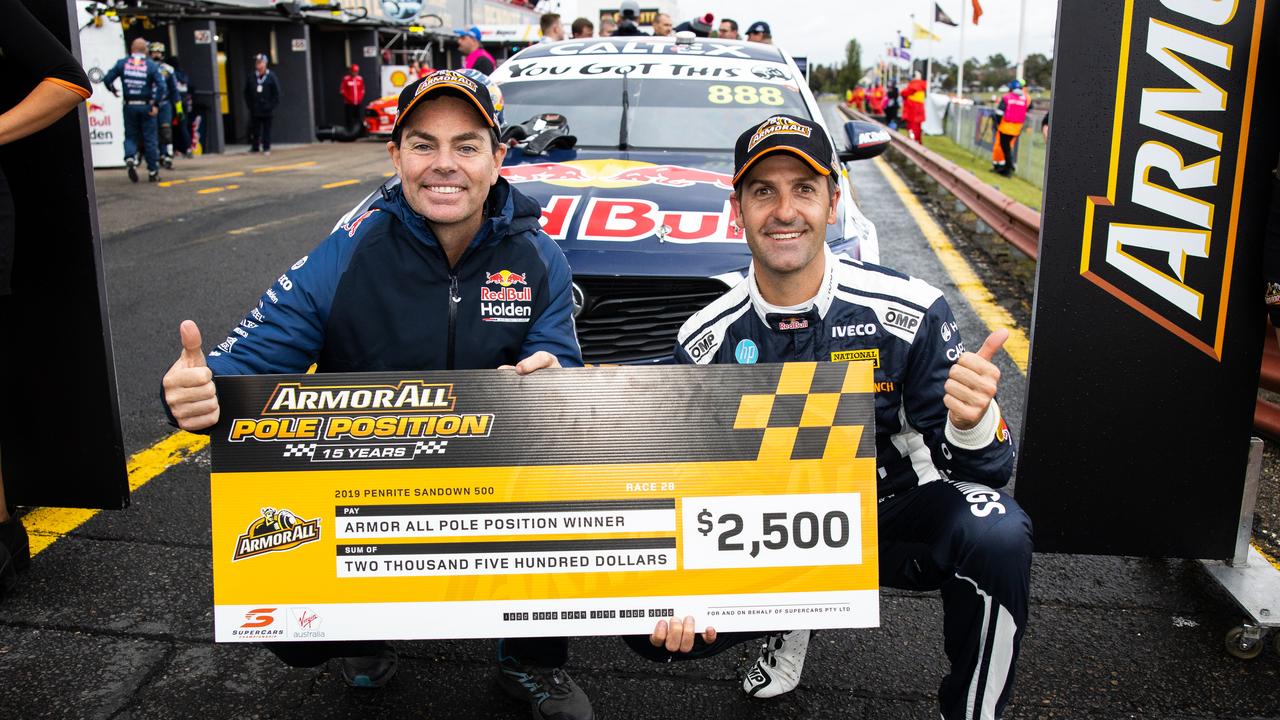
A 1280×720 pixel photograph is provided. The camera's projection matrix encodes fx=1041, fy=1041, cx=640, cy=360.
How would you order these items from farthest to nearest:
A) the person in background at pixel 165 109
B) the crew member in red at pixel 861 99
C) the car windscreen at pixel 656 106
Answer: the crew member in red at pixel 861 99 → the person in background at pixel 165 109 → the car windscreen at pixel 656 106

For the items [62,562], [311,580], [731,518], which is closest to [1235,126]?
[731,518]

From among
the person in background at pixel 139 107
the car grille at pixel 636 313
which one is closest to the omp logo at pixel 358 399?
the car grille at pixel 636 313

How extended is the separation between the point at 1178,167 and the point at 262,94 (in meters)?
21.1

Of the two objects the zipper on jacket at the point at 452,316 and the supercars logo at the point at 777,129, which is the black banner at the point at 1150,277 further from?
the zipper on jacket at the point at 452,316

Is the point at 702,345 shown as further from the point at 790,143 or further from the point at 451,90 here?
the point at 451,90

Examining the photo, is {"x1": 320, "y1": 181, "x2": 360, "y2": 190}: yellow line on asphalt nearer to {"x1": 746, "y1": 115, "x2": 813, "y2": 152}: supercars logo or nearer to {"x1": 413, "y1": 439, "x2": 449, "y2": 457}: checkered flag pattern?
{"x1": 746, "y1": 115, "x2": 813, "y2": 152}: supercars logo

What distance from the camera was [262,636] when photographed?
2234 mm

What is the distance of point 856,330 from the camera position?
2561 mm

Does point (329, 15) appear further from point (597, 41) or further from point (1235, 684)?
point (1235, 684)

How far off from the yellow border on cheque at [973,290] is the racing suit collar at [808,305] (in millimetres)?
1547

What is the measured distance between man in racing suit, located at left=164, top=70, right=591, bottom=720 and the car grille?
1.17 meters

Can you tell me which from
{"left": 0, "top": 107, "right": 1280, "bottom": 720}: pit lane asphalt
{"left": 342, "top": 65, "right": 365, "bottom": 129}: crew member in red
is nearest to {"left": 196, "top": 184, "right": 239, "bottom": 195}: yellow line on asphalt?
{"left": 0, "top": 107, "right": 1280, "bottom": 720}: pit lane asphalt

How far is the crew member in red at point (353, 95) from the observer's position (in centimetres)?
2552

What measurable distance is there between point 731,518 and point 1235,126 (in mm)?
1719
